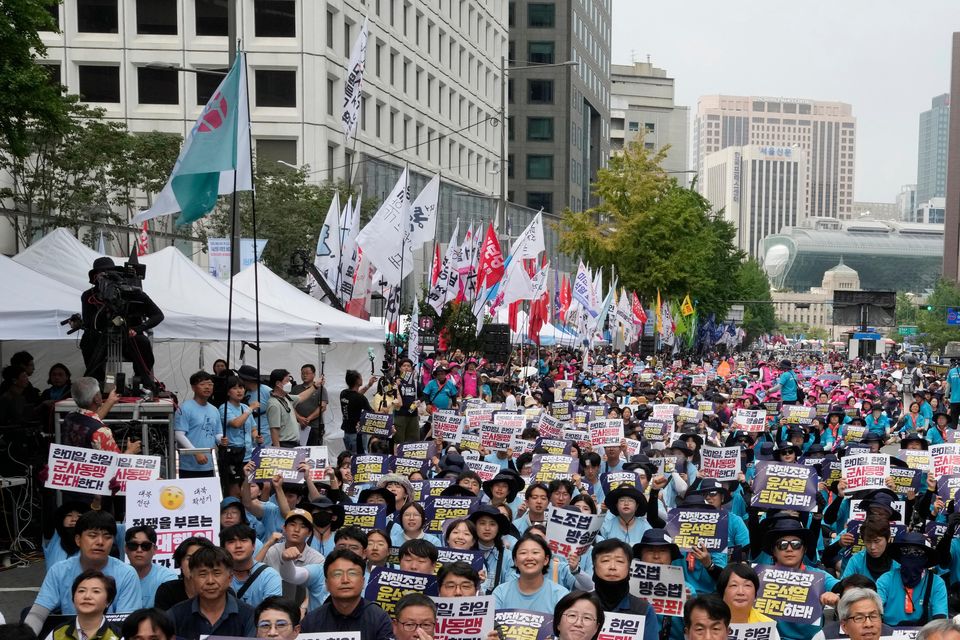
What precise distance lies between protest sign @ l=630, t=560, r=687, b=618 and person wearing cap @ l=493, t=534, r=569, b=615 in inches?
18.3

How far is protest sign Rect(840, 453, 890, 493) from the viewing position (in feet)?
41.7

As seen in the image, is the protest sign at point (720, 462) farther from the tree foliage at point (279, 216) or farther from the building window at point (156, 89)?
the building window at point (156, 89)

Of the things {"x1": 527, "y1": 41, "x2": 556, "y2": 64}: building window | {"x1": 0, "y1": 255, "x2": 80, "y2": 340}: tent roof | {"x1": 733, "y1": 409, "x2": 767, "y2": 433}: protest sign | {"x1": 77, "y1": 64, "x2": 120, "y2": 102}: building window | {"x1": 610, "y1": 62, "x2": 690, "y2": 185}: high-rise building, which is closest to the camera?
{"x1": 0, "y1": 255, "x2": 80, "y2": 340}: tent roof

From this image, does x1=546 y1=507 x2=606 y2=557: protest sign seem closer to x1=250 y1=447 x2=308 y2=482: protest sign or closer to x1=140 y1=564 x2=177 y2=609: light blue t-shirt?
x1=250 y1=447 x2=308 y2=482: protest sign

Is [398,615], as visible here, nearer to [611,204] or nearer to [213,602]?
[213,602]

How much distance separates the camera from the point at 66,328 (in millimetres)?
14258

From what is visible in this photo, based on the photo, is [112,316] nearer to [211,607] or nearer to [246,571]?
[246,571]

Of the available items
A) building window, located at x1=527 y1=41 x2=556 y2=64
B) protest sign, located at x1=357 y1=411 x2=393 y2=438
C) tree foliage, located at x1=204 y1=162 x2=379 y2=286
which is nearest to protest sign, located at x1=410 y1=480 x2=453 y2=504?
protest sign, located at x1=357 y1=411 x2=393 y2=438

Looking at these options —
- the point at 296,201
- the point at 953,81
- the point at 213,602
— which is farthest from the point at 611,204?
the point at 953,81

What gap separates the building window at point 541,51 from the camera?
9562cm

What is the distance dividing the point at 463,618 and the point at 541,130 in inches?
3560

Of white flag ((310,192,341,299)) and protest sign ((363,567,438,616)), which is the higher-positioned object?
white flag ((310,192,341,299))

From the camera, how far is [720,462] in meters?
13.9

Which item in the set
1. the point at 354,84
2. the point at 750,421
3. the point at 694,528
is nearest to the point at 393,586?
the point at 694,528
